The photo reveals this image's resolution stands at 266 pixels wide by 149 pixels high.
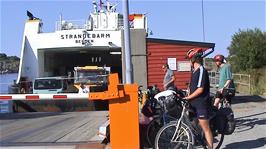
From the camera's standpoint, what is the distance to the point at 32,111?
24422 millimetres

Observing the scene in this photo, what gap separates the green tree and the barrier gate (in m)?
41.9

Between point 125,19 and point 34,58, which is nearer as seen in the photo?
point 125,19

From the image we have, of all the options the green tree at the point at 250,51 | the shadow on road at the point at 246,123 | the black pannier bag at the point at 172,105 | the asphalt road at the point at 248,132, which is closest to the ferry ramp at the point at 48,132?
the black pannier bag at the point at 172,105

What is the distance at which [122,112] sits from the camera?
31.3 feet

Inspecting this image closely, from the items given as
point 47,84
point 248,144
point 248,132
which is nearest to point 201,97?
point 248,144

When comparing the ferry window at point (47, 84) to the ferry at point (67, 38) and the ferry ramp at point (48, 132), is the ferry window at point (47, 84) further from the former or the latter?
the ferry ramp at point (48, 132)

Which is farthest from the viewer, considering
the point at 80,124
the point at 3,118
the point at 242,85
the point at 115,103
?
the point at 242,85

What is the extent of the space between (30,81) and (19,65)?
1209 millimetres

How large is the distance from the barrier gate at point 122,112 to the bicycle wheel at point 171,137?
2.99 ft

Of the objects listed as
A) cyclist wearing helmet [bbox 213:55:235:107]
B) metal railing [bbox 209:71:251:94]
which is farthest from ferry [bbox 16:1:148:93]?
cyclist wearing helmet [bbox 213:55:235:107]

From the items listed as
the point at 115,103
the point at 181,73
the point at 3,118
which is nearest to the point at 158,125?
the point at 115,103

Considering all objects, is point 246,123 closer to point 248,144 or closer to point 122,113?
point 248,144

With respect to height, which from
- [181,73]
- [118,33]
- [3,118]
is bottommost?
[3,118]

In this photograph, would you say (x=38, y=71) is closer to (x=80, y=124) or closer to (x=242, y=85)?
(x=242, y=85)
